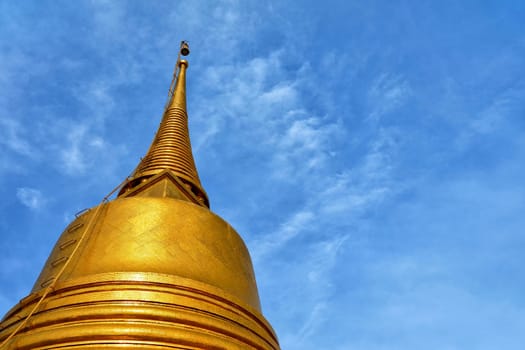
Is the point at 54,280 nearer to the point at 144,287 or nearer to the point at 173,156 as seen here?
the point at 144,287

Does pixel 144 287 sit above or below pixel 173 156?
below

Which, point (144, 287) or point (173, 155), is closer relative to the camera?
point (144, 287)

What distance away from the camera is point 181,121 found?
11148 millimetres

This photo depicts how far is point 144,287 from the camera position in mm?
4973

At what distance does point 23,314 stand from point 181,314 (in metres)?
1.67

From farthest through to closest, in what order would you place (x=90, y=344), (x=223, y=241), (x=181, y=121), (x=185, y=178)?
(x=181, y=121) < (x=185, y=178) < (x=223, y=241) < (x=90, y=344)

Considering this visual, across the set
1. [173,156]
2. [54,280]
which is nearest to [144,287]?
[54,280]

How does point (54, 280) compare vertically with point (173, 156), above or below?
below

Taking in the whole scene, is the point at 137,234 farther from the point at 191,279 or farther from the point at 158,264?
the point at 191,279

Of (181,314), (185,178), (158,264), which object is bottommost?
(181,314)

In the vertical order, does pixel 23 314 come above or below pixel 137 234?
below

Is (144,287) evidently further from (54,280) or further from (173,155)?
(173,155)

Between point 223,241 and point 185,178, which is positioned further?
point 185,178

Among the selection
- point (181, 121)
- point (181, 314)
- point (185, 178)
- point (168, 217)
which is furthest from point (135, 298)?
point (181, 121)
